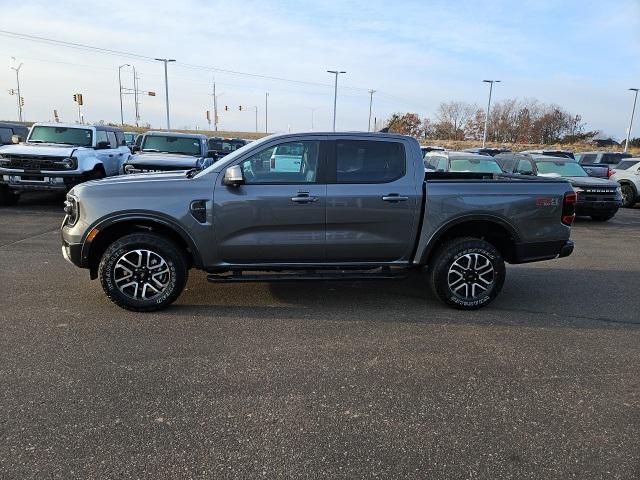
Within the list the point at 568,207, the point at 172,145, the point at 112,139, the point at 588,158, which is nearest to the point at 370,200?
the point at 568,207

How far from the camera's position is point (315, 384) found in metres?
3.64

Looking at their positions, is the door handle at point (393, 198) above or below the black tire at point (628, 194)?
above

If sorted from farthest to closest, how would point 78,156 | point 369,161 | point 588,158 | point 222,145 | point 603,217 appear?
point 588,158 < point 222,145 < point 603,217 < point 78,156 < point 369,161

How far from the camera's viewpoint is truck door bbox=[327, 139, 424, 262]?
5.07m

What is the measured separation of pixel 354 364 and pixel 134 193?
270 cm

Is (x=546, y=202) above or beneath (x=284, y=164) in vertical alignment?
beneath

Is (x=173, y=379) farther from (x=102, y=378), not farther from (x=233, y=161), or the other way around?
(x=233, y=161)

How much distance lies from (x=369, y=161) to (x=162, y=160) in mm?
7680

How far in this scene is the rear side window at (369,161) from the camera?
16.8ft

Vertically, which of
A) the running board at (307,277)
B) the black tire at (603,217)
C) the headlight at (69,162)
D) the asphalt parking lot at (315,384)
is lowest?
the asphalt parking lot at (315,384)

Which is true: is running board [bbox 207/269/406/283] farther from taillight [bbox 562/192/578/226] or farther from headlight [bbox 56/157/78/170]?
headlight [bbox 56/157/78/170]

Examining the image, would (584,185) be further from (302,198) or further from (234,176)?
(234,176)

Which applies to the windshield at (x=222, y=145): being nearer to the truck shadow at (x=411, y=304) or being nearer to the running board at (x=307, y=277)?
the truck shadow at (x=411, y=304)

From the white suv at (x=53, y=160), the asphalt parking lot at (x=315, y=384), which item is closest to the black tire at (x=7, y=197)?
the white suv at (x=53, y=160)
